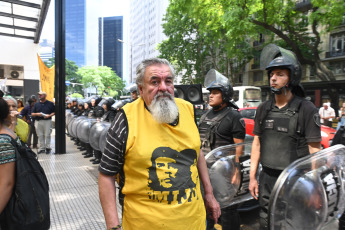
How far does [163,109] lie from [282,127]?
1.24 meters

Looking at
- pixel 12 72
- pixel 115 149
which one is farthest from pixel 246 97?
pixel 115 149

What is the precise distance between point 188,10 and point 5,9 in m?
8.57

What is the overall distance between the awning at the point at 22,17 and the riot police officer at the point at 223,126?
23.0ft

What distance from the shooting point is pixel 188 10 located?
1421 cm

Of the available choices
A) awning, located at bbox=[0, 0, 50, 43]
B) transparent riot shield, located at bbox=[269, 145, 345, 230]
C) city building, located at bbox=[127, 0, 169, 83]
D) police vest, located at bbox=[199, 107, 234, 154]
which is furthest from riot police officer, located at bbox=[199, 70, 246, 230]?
city building, located at bbox=[127, 0, 169, 83]

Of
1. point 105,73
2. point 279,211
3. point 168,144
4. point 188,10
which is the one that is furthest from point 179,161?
point 105,73

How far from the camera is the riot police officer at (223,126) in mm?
2902

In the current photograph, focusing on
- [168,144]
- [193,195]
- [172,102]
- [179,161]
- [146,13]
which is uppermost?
[146,13]

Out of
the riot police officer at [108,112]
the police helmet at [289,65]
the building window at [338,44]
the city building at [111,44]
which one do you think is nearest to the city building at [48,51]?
the riot police officer at [108,112]

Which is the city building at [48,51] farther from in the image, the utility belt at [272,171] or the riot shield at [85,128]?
the utility belt at [272,171]

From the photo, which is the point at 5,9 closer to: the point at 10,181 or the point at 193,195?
the point at 10,181

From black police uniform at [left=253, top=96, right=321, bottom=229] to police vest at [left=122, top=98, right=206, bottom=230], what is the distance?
1018 mm

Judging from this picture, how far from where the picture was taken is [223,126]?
121 inches

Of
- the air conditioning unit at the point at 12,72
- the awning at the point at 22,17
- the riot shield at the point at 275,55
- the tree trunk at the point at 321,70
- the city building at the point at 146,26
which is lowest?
the riot shield at the point at 275,55
